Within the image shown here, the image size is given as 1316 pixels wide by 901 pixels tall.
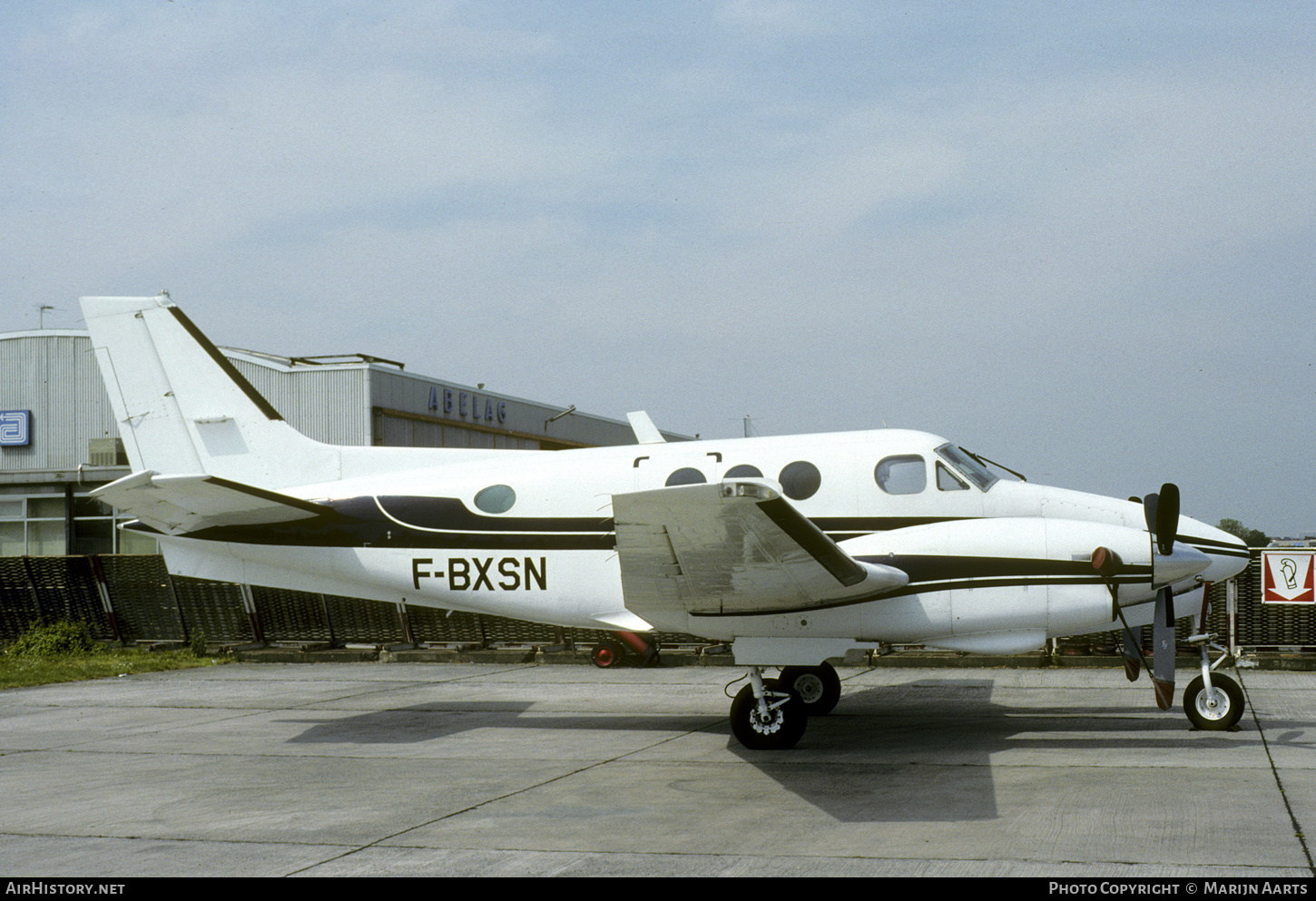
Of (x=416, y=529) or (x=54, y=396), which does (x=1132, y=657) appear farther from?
(x=54, y=396)

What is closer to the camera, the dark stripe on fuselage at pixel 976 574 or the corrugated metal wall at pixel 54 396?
the dark stripe on fuselage at pixel 976 574

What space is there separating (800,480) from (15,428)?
28.8m

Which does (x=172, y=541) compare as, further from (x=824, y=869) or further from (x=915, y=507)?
(x=824, y=869)

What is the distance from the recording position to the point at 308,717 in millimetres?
12992

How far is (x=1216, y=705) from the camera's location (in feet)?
34.4

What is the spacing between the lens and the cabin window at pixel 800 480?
1127cm

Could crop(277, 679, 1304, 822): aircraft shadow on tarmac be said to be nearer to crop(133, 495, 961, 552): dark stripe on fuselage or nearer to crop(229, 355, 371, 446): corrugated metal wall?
crop(133, 495, 961, 552): dark stripe on fuselage

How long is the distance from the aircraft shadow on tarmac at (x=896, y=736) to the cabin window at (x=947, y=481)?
247cm

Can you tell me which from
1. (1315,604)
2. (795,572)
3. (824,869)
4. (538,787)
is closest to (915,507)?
(795,572)

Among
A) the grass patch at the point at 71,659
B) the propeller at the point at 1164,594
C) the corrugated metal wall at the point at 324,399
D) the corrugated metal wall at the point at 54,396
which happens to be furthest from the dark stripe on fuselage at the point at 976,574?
the corrugated metal wall at the point at 54,396

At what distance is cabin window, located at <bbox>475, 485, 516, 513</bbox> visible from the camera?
466 inches

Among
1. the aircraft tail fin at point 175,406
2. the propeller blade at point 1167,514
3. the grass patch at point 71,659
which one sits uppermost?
the aircraft tail fin at point 175,406

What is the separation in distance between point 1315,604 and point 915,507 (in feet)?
29.6

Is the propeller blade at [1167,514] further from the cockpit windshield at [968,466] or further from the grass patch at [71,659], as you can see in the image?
the grass patch at [71,659]
